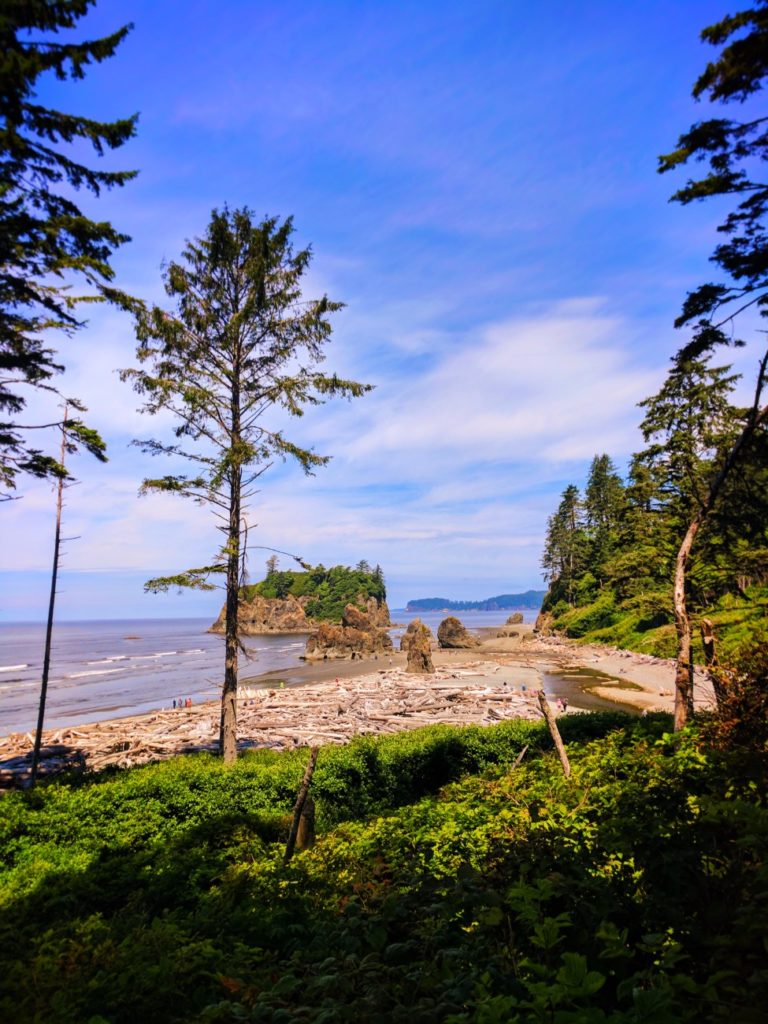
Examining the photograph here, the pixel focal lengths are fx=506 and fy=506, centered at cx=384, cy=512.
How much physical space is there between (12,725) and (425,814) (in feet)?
120

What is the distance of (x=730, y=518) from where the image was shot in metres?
11.5

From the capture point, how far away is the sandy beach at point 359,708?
23.1m

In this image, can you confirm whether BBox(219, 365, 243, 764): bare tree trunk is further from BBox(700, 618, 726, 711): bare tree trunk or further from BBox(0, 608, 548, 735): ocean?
BBox(700, 618, 726, 711): bare tree trunk

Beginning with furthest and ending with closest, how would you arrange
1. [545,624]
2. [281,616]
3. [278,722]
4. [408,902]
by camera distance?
1. [281,616]
2. [545,624]
3. [278,722]
4. [408,902]

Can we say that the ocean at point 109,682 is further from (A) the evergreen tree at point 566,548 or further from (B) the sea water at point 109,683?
(A) the evergreen tree at point 566,548

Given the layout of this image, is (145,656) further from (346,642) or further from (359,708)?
(359,708)

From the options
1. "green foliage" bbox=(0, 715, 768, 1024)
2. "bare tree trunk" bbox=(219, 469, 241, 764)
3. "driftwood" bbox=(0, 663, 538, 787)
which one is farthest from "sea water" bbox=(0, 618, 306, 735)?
"green foliage" bbox=(0, 715, 768, 1024)

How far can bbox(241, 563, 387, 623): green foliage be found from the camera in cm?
13100

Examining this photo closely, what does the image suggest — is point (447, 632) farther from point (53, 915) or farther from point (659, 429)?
point (53, 915)

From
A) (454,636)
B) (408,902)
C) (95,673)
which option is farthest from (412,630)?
(408,902)

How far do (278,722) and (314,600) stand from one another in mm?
115878

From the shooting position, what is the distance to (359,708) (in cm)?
3088

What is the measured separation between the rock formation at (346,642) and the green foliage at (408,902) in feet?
209

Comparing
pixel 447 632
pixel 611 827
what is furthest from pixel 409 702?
pixel 447 632
